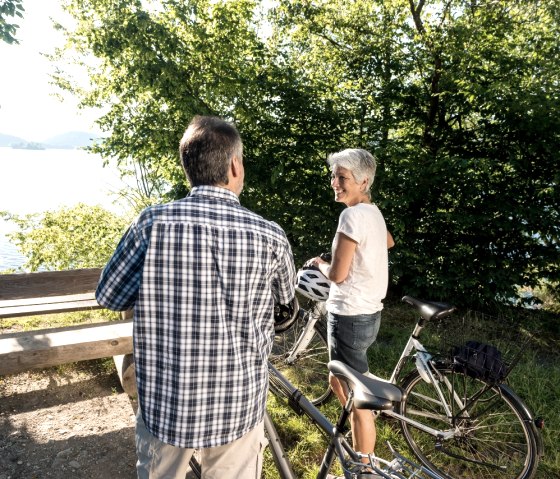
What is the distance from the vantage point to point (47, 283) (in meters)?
4.45

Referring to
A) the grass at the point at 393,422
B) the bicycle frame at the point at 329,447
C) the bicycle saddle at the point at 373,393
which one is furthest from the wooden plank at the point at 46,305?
the bicycle saddle at the point at 373,393

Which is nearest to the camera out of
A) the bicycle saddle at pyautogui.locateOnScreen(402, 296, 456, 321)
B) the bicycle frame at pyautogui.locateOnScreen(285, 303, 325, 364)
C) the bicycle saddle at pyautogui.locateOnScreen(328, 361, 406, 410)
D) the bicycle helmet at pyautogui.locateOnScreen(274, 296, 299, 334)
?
the bicycle saddle at pyautogui.locateOnScreen(328, 361, 406, 410)

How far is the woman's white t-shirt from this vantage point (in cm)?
235

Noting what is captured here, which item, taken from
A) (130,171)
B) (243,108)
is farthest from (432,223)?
(130,171)

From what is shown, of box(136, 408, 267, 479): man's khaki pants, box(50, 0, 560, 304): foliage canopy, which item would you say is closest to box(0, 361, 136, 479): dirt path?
box(136, 408, 267, 479): man's khaki pants

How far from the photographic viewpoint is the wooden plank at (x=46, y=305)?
3943mm

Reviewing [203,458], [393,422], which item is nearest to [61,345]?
[203,458]

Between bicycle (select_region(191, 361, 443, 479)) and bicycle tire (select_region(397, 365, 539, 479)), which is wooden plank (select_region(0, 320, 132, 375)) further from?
bicycle tire (select_region(397, 365, 539, 479))

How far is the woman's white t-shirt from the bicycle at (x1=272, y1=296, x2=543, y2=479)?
0.48 meters

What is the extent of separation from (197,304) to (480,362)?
1.89 metres

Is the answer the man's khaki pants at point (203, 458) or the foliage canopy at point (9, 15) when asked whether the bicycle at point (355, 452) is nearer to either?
the man's khaki pants at point (203, 458)

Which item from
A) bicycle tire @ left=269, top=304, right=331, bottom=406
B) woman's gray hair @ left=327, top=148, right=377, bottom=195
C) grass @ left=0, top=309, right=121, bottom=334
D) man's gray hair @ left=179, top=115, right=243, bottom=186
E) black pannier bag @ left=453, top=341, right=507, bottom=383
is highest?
man's gray hair @ left=179, top=115, right=243, bottom=186

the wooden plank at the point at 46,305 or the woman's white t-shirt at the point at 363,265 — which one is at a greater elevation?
the woman's white t-shirt at the point at 363,265

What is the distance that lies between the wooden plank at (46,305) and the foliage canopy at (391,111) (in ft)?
7.56
